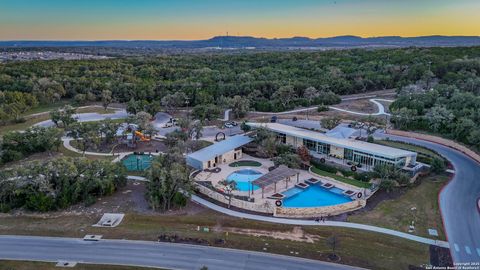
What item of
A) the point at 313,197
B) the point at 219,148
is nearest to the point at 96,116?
the point at 219,148

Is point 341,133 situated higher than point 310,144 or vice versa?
point 341,133

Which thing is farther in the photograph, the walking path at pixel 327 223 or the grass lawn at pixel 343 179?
the grass lawn at pixel 343 179

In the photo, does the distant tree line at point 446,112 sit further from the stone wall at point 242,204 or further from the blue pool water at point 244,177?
the stone wall at point 242,204

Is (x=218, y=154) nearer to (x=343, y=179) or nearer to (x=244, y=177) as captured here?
(x=244, y=177)

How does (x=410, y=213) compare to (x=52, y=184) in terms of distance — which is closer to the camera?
(x=410, y=213)

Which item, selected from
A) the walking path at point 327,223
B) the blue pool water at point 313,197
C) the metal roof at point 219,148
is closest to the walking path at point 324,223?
the walking path at point 327,223

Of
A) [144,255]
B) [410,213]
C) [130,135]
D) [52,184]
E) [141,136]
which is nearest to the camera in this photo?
[144,255]

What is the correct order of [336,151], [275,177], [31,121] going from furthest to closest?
[31,121]
[336,151]
[275,177]

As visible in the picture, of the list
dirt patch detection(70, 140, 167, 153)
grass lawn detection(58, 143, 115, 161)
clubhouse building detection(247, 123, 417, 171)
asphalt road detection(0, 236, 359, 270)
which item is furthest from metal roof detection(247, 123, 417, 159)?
grass lawn detection(58, 143, 115, 161)
